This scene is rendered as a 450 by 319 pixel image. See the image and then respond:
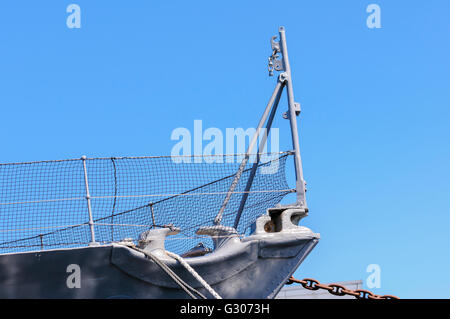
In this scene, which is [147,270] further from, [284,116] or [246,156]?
[284,116]

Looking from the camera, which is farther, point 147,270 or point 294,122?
point 294,122

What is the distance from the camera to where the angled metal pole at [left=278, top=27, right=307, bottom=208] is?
10.9 meters

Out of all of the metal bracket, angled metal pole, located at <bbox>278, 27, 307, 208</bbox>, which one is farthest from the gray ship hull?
the metal bracket

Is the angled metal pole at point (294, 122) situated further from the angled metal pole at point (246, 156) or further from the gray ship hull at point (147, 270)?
the gray ship hull at point (147, 270)

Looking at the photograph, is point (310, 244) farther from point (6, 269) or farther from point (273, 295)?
point (6, 269)

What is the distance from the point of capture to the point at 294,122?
11281 millimetres

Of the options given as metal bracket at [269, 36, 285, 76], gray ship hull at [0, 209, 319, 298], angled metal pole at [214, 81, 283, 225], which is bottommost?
gray ship hull at [0, 209, 319, 298]

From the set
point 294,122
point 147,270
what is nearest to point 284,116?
point 294,122

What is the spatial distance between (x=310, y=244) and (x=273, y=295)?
85 cm

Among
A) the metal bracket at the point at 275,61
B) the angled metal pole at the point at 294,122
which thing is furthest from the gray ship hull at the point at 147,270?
the metal bracket at the point at 275,61

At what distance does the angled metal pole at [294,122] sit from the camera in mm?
10930

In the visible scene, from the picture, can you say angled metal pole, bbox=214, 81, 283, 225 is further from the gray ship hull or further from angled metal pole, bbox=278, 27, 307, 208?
the gray ship hull
